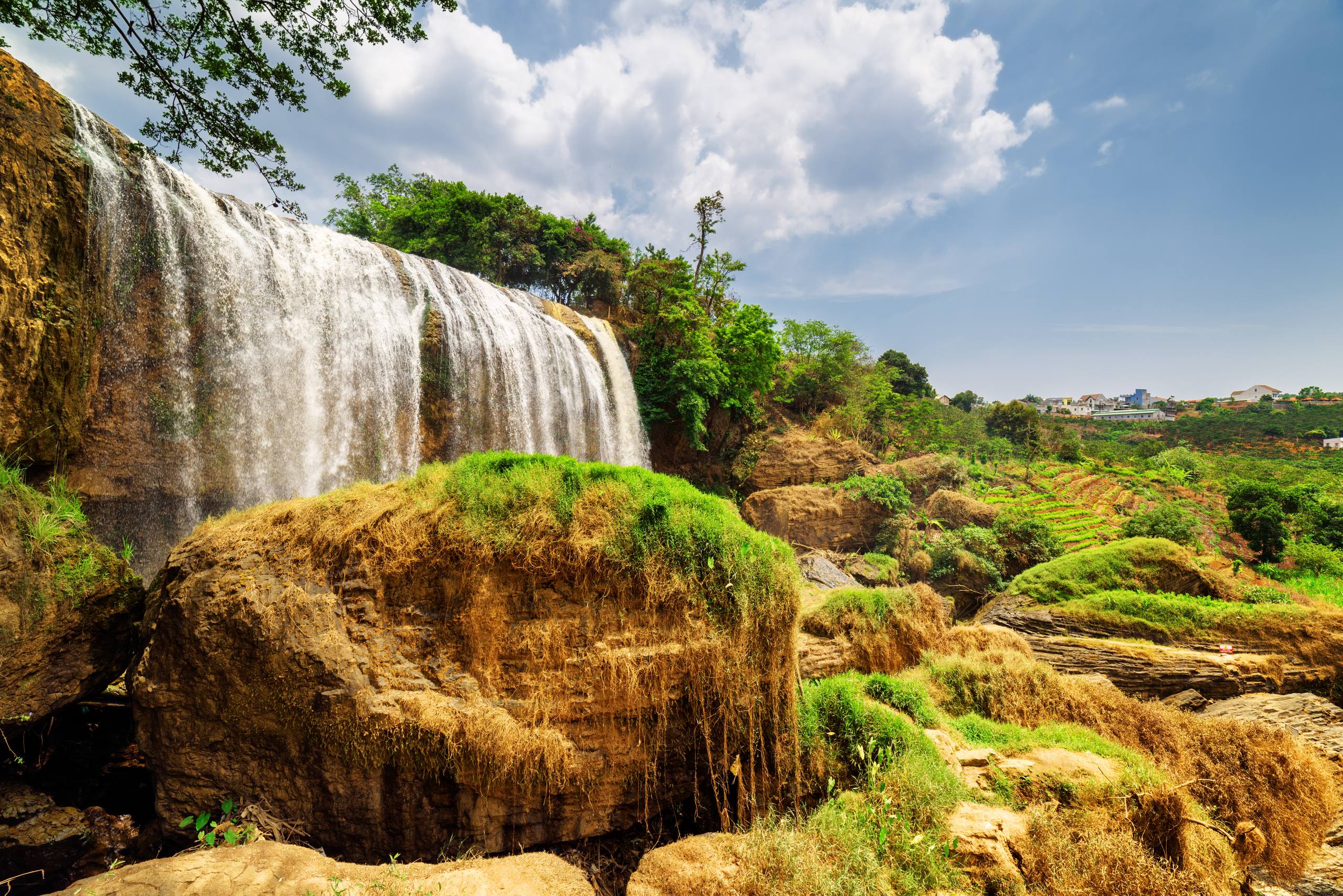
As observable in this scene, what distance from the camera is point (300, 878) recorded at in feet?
11.3

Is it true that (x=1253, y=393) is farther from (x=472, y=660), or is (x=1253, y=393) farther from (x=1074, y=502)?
(x=472, y=660)

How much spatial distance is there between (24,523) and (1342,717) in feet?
58.8

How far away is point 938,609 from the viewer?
9.35m

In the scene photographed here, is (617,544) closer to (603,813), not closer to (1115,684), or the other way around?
(603,813)

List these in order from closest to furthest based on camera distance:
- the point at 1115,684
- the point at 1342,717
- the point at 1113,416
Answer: the point at 1342,717
the point at 1115,684
the point at 1113,416

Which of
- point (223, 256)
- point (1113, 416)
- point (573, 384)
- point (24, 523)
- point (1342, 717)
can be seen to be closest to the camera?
point (24, 523)

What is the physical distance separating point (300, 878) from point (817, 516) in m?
19.5


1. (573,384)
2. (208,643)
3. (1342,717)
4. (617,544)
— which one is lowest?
(1342,717)

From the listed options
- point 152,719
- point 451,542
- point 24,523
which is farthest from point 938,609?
point 24,523

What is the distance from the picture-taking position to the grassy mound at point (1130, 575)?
10.8m

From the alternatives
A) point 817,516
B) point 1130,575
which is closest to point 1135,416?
point 817,516

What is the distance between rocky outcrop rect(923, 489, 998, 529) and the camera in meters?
20.5

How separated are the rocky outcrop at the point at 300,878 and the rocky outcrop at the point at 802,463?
1968cm

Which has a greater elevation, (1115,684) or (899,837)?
(899,837)
